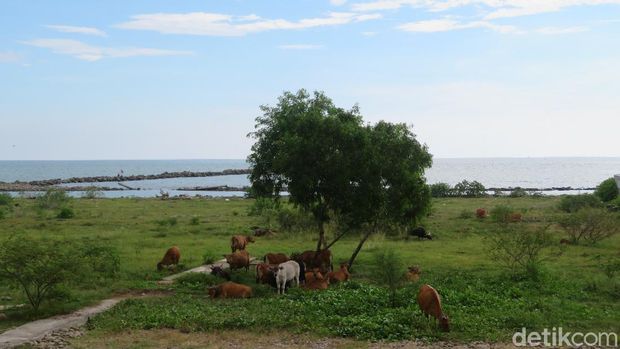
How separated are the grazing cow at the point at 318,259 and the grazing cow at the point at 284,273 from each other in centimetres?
288

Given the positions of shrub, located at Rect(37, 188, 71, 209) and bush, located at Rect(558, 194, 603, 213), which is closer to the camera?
bush, located at Rect(558, 194, 603, 213)

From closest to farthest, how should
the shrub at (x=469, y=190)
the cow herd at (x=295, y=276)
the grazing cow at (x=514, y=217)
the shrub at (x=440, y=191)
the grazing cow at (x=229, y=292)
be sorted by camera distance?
the cow herd at (x=295, y=276), the grazing cow at (x=229, y=292), the grazing cow at (x=514, y=217), the shrub at (x=440, y=191), the shrub at (x=469, y=190)

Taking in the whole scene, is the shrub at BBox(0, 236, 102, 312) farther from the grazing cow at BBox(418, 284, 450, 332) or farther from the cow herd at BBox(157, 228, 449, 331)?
the grazing cow at BBox(418, 284, 450, 332)

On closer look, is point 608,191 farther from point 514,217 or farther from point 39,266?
point 39,266

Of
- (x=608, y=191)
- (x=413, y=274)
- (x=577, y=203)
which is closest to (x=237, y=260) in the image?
(x=413, y=274)

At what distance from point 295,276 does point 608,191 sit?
40.0m

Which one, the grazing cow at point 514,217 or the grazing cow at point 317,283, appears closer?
the grazing cow at point 317,283

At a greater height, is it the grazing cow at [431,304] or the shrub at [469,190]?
the shrub at [469,190]

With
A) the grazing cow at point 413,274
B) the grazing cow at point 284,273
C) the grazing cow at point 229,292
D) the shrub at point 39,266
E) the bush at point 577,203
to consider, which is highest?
the bush at point 577,203

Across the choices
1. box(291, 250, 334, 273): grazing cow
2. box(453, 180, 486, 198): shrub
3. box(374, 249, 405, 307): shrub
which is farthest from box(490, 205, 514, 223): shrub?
box(453, 180, 486, 198): shrub

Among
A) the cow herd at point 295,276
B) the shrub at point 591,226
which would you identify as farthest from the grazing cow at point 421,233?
the cow herd at point 295,276

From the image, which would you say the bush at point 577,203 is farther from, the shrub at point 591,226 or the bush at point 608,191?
the shrub at point 591,226

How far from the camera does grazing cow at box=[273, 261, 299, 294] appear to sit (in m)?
15.9

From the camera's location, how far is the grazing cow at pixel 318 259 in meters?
19.7
